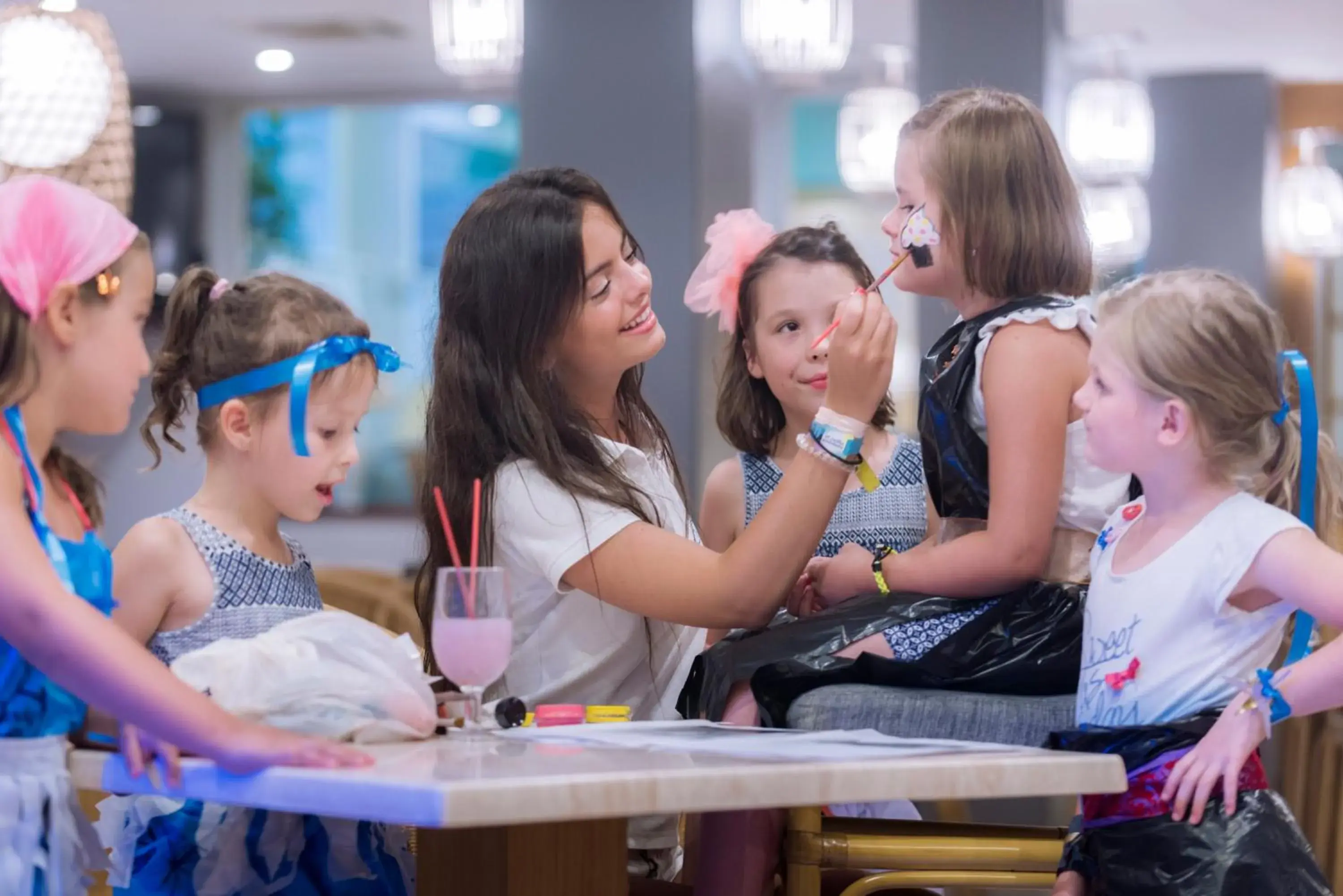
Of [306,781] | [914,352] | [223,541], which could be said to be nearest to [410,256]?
[914,352]

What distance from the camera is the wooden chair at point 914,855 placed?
1.66m

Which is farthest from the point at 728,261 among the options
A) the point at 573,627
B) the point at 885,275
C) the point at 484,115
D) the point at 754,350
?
the point at 484,115

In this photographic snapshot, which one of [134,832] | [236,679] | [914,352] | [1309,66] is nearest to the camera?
[236,679]

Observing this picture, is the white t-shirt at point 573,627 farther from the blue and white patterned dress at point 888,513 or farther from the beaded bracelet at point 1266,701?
the beaded bracelet at point 1266,701

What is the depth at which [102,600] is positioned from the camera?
62.7 inches

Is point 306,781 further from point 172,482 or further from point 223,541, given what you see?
point 172,482

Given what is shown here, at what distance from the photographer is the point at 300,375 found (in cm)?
187

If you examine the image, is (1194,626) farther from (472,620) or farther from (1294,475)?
(472,620)

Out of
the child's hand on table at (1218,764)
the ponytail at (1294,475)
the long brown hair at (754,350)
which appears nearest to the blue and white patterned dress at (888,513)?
the long brown hair at (754,350)

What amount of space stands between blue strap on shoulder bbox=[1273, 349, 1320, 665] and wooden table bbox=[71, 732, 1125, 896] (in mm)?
348

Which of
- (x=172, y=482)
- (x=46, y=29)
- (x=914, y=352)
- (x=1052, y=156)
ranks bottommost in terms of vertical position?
(x=172, y=482)

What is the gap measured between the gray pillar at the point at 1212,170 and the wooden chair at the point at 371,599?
5567 millimetres

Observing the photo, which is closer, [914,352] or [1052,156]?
[1052,156]

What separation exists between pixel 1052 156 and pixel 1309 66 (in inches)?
297
